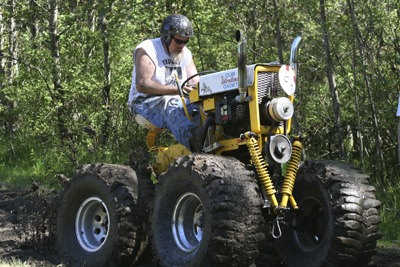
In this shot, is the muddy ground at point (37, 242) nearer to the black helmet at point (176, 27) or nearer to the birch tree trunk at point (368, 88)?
the black helmet at point (176, 27)

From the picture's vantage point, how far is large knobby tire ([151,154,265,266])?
5.86m

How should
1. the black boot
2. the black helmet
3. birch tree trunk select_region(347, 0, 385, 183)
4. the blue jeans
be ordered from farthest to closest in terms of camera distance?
birch tree trunk select_region(347, 0, 385, 183) < the black helmet < the blue jeans < the black boot

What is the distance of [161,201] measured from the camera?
6.56m

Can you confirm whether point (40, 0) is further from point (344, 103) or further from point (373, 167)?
point (373, 167)

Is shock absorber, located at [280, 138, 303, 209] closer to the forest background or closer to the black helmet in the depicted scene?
the black helmet

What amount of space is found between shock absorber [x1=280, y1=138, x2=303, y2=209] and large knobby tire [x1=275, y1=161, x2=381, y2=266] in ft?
0.44

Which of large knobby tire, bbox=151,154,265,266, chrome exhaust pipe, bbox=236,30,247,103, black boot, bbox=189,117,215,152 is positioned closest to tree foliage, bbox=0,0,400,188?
black boot, bbox=189,117,215,152

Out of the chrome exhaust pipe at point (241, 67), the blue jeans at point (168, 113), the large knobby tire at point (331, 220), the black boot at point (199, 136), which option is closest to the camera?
the large knobby tire at point (331, 220)

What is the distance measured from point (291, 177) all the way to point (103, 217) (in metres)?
1.88

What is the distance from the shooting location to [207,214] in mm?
6031

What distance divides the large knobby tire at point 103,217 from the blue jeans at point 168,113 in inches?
20.1

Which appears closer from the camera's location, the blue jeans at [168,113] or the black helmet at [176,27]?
the blue jeans at [168,113]

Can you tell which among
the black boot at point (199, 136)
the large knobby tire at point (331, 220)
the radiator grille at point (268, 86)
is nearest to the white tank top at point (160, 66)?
the black boot at point (199, 136)

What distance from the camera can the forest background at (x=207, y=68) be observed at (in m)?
11.5
